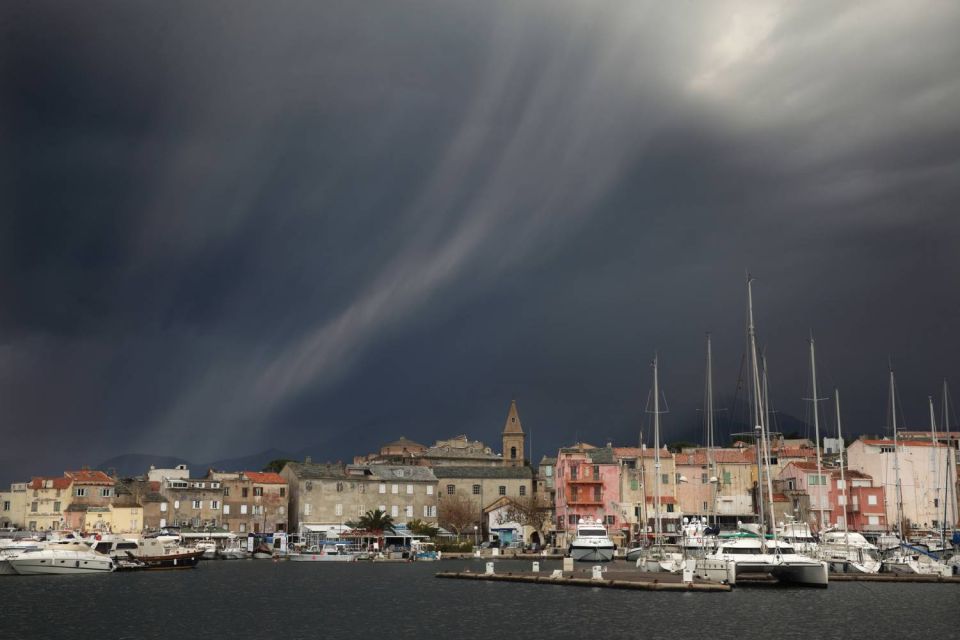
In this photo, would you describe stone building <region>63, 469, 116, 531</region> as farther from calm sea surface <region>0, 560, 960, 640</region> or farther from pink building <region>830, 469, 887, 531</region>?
pink building <region>830, 469, 887, 531</region>

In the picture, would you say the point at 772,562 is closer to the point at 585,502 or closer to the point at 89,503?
the point at 585,502

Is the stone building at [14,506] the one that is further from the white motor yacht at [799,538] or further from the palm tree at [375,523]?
the white motor yacht at [799,538]

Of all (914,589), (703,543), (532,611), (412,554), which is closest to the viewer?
(532,611)

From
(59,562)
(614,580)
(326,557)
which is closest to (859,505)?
(614,580)

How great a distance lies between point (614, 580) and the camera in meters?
60.5

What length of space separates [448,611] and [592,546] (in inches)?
1616

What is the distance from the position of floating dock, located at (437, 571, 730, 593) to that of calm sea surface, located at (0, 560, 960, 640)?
0.54 meters

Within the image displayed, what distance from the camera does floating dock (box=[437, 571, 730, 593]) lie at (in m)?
56.6

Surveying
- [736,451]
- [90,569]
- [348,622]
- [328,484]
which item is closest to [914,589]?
[348,622]

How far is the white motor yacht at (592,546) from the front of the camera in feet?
290

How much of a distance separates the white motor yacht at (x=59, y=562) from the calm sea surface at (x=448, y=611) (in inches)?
338

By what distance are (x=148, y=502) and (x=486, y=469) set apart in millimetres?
41422

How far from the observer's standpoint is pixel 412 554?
102 m

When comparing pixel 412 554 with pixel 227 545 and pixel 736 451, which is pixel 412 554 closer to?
pixel 227 545
